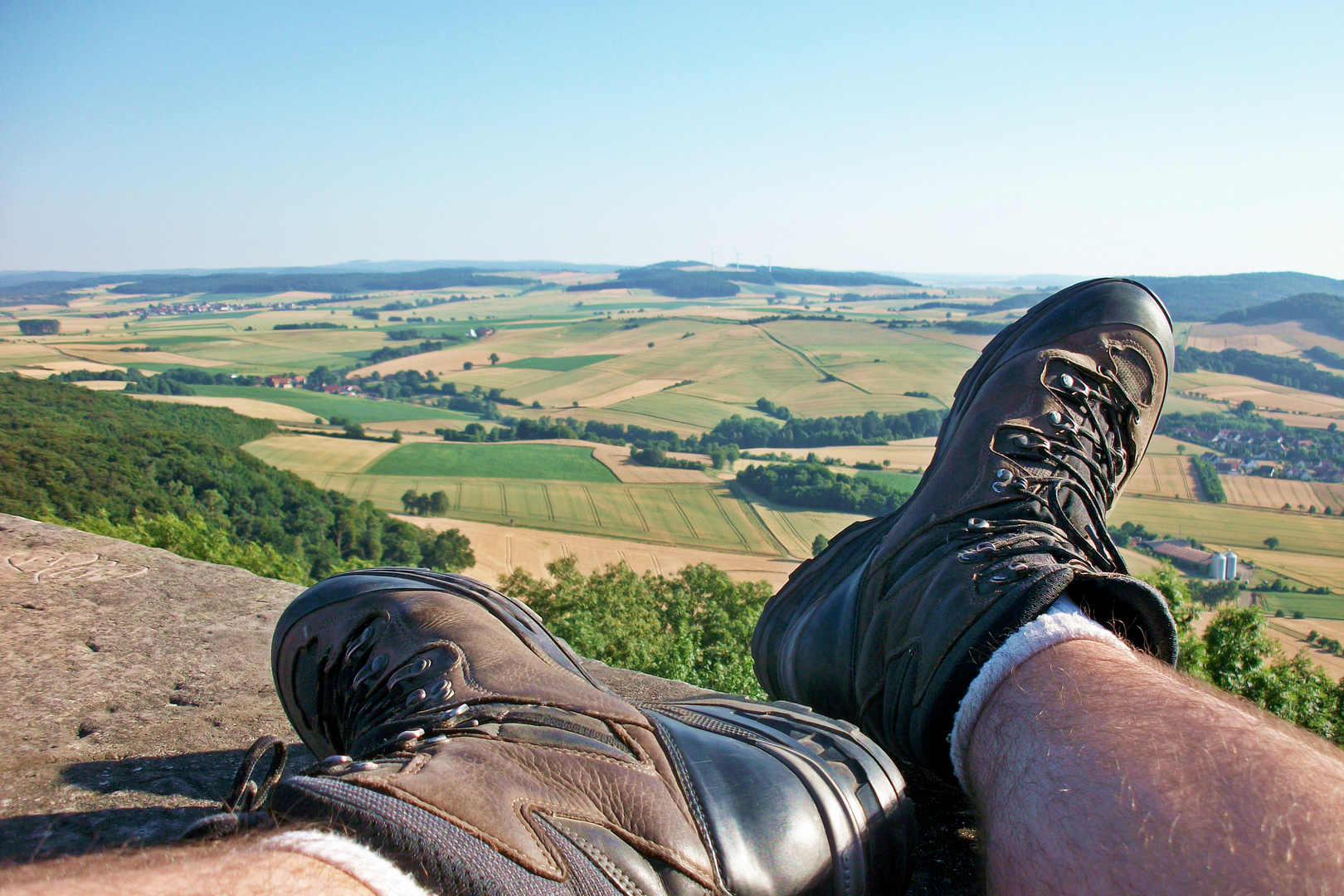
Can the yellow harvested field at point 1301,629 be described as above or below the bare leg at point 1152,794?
below

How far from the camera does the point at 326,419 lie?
43.4 metres

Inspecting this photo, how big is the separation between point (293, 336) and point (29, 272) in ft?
436

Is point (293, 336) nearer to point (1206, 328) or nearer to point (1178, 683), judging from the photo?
point (1206, 328)

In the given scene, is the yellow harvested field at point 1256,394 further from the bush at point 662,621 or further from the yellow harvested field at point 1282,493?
the bush at point 662,621

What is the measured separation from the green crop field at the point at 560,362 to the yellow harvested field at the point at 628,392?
369 inches

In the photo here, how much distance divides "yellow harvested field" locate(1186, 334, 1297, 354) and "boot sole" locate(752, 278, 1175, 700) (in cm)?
5109

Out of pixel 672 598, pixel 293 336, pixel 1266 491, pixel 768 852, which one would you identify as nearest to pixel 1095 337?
pixel 768 852

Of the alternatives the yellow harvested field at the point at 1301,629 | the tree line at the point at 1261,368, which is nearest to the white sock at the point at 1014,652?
the yellow harvested field at the point at 1301,629

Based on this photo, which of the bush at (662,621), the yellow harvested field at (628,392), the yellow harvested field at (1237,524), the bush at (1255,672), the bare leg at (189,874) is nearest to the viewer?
the bare leg at (189,874)

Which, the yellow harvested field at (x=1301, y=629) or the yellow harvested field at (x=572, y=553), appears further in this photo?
the yellow harvested field at (x=572, y=553)

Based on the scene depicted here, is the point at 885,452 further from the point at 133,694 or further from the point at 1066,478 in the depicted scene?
the point at 133,694

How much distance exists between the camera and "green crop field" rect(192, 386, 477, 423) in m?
45.8

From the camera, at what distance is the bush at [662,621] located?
4332 millimetres

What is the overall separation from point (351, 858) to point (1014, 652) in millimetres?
1309
